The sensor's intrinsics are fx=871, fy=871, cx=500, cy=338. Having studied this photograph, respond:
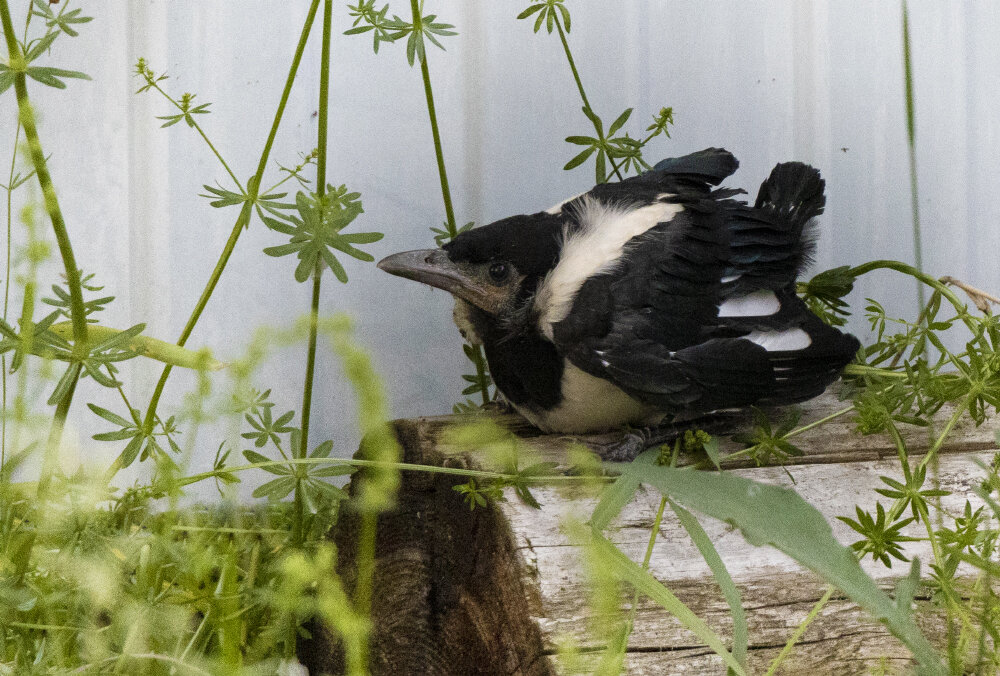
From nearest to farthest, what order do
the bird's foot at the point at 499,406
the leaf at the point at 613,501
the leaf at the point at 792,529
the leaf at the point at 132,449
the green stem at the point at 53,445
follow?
the leaf at the point at 792,529
the leaf at the point at 613,501
the green stem at the point at 53,445
the leaf at the point at 132,449
the bird's foot at the point at 499,406

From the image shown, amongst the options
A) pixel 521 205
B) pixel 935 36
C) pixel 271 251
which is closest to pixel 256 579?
pixel 271 251

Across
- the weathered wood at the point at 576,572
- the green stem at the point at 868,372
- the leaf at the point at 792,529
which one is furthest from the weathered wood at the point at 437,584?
the green stem at the point at 868,372

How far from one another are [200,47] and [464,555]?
0.87 meters

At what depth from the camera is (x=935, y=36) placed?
4.82 ft

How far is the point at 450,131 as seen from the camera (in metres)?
1.38

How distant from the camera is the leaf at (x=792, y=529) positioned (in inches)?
20.6

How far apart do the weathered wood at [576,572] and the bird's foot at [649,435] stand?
4 cm

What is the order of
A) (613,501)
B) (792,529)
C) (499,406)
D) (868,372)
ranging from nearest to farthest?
(792,529)
(613,501)
(868,372)
(499,406)

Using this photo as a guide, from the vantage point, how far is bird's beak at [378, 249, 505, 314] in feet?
3.42

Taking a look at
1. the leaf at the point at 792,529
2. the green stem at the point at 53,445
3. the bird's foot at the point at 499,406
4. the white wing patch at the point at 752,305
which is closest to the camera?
the leaf at the point at 792,529

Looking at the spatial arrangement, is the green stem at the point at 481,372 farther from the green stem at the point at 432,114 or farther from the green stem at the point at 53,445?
the green stem at the point at 53,445

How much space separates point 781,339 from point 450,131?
2.11 ft

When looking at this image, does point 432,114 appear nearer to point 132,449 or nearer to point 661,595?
point 132,449

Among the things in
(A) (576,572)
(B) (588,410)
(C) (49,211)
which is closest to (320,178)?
(C) (49,211)
